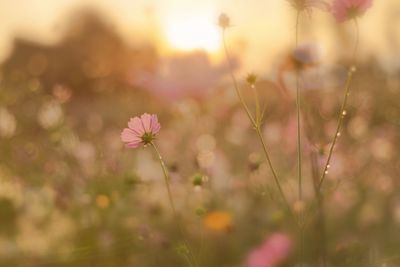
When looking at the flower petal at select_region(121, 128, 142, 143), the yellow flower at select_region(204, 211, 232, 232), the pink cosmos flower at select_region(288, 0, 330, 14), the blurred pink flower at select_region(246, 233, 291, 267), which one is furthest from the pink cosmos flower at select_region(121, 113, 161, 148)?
the yellow flower at select_region(204, 211, 232, 232)

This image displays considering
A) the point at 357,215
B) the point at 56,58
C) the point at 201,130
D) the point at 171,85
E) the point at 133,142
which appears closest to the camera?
the point at 133,142

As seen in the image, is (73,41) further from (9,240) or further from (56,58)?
(9,240)

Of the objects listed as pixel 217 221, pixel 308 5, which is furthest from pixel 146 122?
pixel 217 221

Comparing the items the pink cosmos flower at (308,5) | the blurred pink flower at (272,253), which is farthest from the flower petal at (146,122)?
the blurred pink flower at (272,253)

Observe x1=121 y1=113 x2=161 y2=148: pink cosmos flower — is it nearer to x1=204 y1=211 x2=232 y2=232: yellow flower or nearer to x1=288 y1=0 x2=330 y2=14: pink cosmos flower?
x1=288 y1=0 x2=330 y2=14: pink cosmos flower

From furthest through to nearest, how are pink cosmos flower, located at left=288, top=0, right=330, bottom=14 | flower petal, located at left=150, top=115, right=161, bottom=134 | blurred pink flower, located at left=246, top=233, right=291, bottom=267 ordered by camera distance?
blurred pink flower, located at left=246, top=233, right=291, bottom=267, pink cosmos flower, located at left=288, top=0, right=330, bottom=14, flower petal, located at left=150, top=115, right=161, bottom=134

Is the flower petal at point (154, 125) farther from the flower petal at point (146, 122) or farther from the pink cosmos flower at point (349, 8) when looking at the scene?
the pink cosmos flower at point (349, 8)

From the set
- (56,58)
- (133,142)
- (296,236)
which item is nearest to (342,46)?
(133,142)
